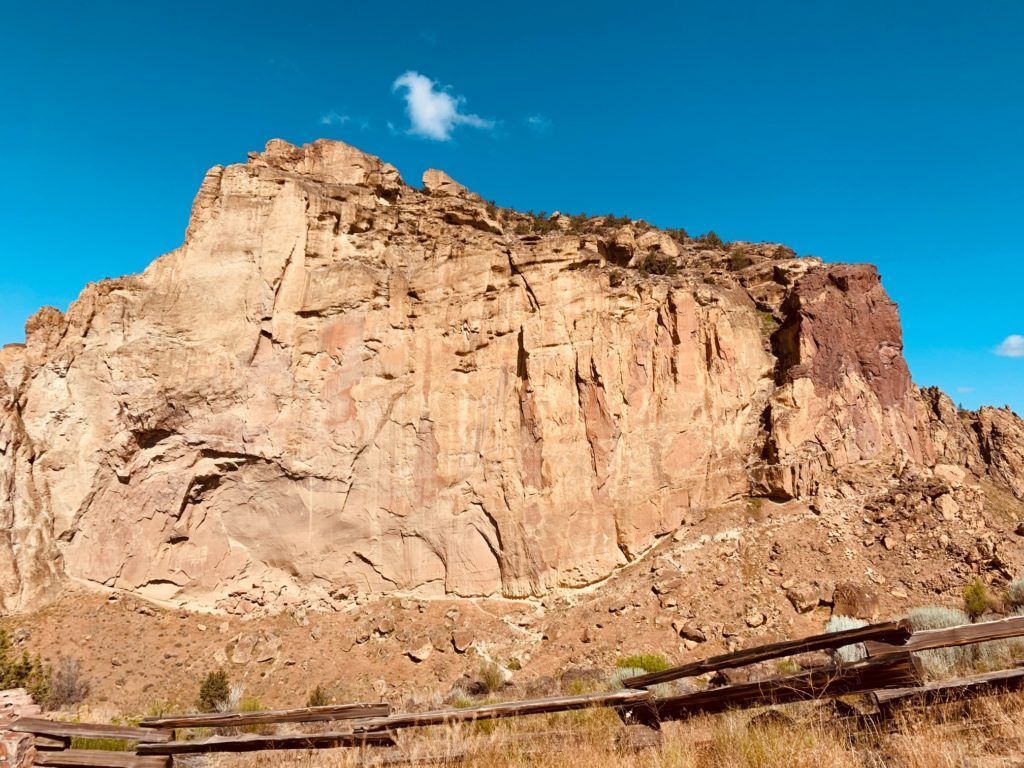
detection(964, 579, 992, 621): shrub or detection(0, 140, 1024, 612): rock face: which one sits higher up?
detection(0, 140, 1024, 612): rock face

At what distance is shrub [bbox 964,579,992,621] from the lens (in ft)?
49.0

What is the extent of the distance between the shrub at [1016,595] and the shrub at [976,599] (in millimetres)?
688

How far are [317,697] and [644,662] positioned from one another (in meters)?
9.55

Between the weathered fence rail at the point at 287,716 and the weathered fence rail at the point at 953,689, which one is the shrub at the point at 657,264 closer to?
the weathered fence rail at the point at 953,689

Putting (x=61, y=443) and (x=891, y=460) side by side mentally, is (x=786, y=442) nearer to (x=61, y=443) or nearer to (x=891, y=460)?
(x=891, y=460)

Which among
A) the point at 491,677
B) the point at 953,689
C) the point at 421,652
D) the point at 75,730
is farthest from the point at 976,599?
the point at 75,730

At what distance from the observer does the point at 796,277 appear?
84.1ft

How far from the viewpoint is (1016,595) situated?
14.2 meters

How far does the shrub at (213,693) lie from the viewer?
15.9m

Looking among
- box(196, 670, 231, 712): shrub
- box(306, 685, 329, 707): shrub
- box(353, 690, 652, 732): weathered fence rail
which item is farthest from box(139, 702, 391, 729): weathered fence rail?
box(306, 685, 329, 707): shrub

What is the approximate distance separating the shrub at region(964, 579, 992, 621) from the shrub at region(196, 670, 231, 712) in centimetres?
2039

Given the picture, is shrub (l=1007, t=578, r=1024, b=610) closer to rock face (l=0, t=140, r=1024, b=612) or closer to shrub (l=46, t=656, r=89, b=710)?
rock face (l=0, t=140, r=1024, b=612)

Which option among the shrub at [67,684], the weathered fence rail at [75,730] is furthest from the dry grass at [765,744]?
the shrub at [67,684]

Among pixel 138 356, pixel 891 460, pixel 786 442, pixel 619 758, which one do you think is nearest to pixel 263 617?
pixel 138 356
